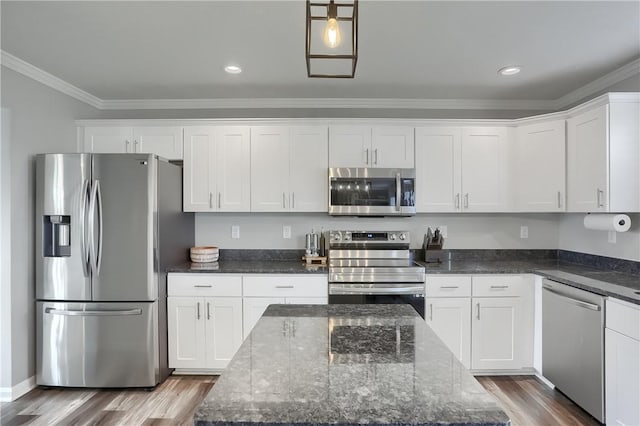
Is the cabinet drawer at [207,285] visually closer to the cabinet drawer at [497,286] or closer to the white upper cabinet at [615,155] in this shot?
the cabinet drawer at [497,286]

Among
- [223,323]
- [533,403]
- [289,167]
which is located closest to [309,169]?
[289,167]

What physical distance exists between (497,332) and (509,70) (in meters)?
2.17

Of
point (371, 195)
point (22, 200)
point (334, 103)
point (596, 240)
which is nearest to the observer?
A: point (22, 200)

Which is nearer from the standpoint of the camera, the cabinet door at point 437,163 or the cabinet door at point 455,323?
the cabinet door at point 455,323

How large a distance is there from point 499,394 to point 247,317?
213 cm

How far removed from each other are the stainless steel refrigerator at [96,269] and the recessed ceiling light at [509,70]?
2.88 meters

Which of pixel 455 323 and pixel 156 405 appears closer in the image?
pixel 156 405

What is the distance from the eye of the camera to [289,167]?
3.25m

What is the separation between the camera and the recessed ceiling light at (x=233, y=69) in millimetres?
2719

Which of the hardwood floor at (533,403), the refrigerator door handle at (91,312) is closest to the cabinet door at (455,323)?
the hardwood floor at (533,403)

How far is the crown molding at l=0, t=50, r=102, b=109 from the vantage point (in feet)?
8.45

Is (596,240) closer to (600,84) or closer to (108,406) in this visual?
(600,84)

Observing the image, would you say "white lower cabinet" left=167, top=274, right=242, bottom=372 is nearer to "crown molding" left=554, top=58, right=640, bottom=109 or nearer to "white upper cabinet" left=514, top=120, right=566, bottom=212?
"white upper cabinet" left=514, top=120, right=566, bottom=212

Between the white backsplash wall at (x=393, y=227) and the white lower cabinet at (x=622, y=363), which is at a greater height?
the white backsplash wall at (x=393, y=227)
